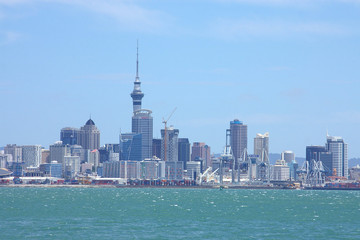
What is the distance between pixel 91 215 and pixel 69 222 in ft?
52.2

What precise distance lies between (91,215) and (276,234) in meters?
39.9

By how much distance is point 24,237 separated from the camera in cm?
8769

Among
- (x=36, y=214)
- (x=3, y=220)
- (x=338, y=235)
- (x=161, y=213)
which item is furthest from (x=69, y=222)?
(x=338, y=235)

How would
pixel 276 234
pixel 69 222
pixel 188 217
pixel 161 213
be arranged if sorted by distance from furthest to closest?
pixel 161 213 → pixel 188 217 → pixel 69 222 → pixel 276 234

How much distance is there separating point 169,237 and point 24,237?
694 inches

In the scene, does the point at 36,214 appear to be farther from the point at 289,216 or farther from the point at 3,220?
the point at 289,216

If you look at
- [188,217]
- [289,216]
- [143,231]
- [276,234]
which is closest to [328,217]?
[289,216]

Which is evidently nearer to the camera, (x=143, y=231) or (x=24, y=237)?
(x=24, y=237)

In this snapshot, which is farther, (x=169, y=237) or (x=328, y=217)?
(x=328, y=217)

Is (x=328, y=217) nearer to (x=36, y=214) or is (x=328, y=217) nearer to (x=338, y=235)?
(x=338, y=235)

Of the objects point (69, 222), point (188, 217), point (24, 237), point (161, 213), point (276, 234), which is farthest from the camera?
point (161, 213)

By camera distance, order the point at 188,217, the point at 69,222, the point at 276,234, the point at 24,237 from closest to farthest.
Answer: the point at 24,237 → the point at 276,234 → the point at 69,222 → the point at 188,217

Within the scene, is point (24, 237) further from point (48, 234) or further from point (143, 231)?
point (143, 231)

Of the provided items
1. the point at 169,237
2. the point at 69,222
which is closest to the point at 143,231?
the point at 169,237
